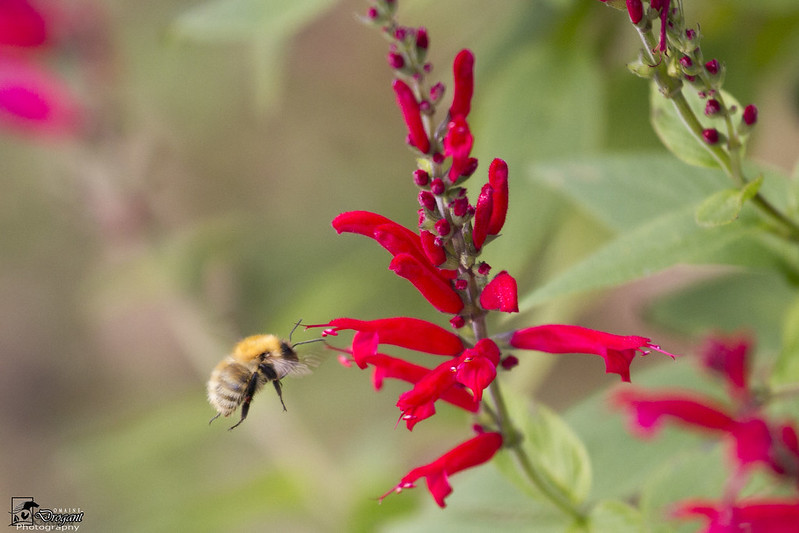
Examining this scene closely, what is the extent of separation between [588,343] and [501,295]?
0.09m

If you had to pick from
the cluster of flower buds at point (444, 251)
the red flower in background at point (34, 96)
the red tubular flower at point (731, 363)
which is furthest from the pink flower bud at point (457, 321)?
the red flower in background at point (34, 96)

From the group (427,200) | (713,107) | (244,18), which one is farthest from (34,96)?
(713,107)

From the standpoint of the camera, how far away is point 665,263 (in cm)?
77

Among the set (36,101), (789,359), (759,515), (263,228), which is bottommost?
(759,515)

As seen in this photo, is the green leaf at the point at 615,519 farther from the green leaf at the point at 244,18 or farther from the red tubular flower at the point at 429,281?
the green leaf at the point at 244,18

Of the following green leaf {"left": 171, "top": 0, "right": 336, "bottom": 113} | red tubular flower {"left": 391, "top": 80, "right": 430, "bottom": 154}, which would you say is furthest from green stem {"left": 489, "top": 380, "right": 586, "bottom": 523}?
green leaf {"left": 171, "top": 0, "right": 336, "bottom": 113}

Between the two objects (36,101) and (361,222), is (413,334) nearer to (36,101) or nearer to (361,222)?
(361,222)

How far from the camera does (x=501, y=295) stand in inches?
26.3

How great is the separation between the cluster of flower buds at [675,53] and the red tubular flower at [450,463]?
328 mm

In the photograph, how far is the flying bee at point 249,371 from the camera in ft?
3.19

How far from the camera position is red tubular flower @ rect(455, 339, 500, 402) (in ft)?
2.16

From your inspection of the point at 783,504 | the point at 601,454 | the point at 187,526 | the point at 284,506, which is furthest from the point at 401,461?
the point at 783,504

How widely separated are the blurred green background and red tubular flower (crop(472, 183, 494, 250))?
449mm

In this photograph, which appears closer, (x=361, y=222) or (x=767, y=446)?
(x=361, y=222)
